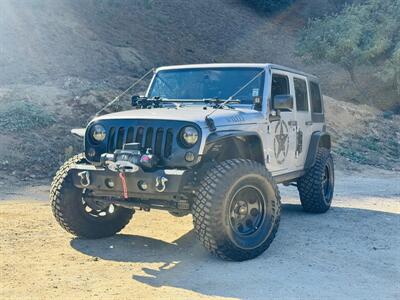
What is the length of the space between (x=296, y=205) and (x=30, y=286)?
5.36 meters

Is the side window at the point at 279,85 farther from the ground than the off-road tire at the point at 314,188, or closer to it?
farther from the ground

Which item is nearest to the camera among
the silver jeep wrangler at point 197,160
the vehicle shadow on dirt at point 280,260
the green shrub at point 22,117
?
the vehicle shadow on dirt at point 280,260

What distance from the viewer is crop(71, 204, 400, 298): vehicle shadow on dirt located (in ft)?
16.1

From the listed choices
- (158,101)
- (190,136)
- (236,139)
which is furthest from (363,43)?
(190,136)

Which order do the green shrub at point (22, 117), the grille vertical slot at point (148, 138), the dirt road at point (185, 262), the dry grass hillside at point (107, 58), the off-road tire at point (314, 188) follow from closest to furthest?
1. the dirt road at point (185, 262)
2. the grille vertical slot at point (148, 138)
3. the off-road tire at point (314, 188)
4. the green shrub at point (22, 117)
5. the dry grass hillside at point (107, 58)

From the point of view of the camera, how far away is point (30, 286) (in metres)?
4.77

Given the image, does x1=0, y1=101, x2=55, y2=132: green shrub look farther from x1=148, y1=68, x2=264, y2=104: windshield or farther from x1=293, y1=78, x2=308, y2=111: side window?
x1=293, y1=78, x2=308, y2=111: side window

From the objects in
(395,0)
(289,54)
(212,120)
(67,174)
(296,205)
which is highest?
(395,0)

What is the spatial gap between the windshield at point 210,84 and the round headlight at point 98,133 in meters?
1.29

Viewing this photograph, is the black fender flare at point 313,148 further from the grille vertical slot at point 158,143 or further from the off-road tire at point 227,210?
the grille vertical slot at point 158,143

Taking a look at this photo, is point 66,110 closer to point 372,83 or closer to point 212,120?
point 212,120

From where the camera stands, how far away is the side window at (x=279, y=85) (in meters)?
6.88

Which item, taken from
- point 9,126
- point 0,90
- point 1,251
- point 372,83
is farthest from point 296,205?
point 372,83

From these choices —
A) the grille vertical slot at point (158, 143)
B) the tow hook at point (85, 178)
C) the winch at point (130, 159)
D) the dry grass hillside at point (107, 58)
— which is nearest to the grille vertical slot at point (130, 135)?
the winch at point (130, 159)
